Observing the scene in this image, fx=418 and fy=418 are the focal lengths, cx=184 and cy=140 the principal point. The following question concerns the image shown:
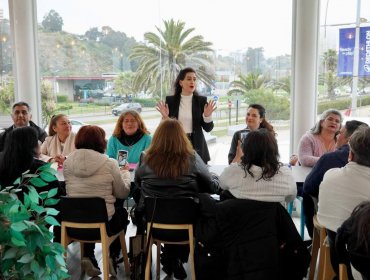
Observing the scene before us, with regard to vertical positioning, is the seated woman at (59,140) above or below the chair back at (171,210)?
above

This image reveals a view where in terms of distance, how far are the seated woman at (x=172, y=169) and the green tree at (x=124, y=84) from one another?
218 centimetres

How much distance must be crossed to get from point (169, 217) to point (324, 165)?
3.33 ft

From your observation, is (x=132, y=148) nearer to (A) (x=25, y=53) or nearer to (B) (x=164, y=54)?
(B) (x=164, y=54)

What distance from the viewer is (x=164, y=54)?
4.62m

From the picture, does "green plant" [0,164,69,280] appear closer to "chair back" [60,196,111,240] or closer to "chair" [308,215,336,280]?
"chair back" [60,196,111,240]

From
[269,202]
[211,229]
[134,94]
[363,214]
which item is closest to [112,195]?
[211,229]

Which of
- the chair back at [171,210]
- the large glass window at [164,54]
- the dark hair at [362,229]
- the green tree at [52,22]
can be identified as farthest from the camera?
the green tree at [52,22]

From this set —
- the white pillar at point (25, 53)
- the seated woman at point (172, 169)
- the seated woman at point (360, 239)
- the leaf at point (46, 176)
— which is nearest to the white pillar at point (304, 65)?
the seated woman at point (172, 169)

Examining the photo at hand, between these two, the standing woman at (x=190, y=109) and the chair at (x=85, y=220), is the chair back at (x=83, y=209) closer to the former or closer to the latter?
the chair at (x=85, y=220)

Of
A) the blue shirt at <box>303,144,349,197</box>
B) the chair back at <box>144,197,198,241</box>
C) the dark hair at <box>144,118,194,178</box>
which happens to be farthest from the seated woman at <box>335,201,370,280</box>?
the dark hair at <box>144,118,194,178</box>

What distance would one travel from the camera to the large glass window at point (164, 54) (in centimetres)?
451

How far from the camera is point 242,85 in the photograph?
185 inches

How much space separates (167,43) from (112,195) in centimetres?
229

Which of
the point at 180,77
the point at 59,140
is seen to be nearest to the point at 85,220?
the point at 59,140
